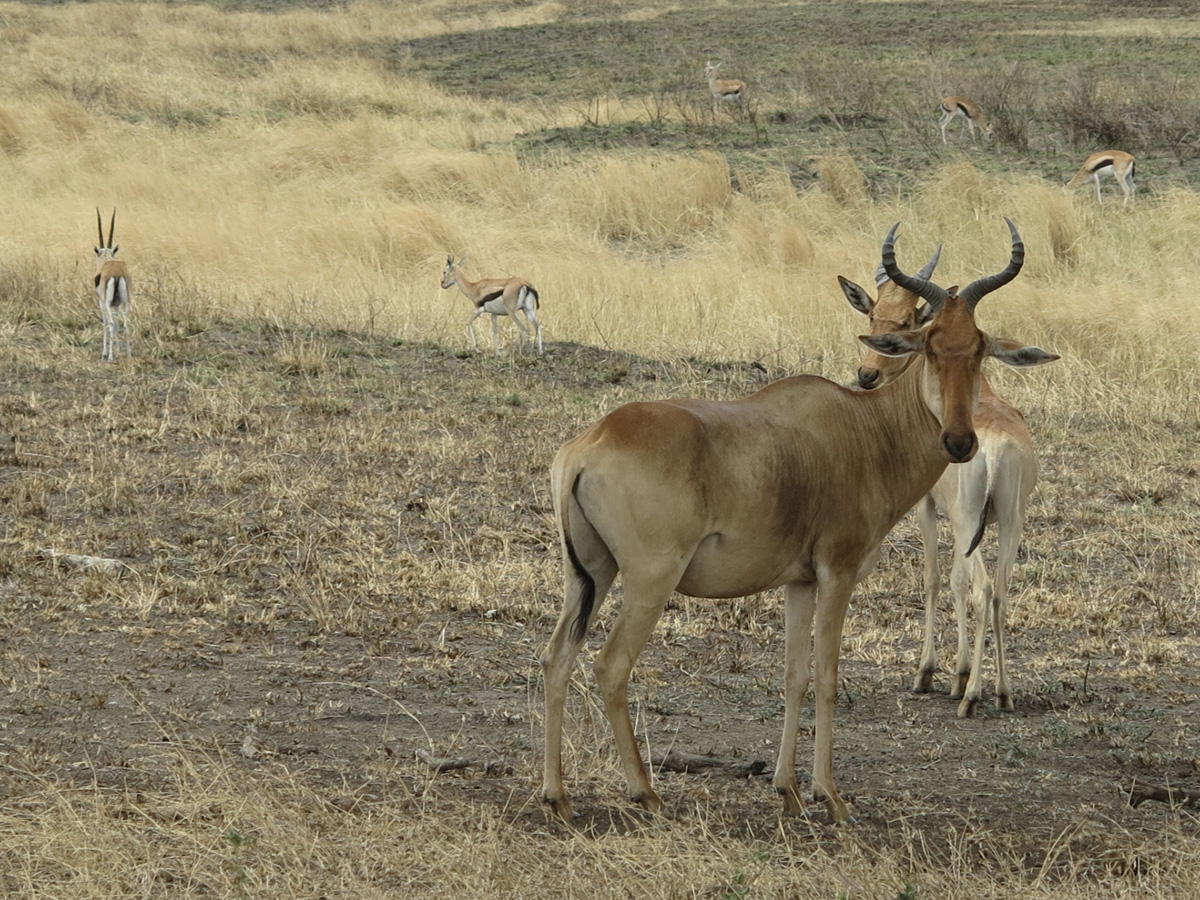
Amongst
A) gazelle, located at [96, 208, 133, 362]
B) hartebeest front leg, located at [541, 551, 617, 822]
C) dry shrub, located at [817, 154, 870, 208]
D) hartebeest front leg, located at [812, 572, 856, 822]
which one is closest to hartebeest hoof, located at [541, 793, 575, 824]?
hartebeest front leg, located at [541, 551, 617, 822]

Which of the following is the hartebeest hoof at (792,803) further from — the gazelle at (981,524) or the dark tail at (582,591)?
the gazelle at (981,524)

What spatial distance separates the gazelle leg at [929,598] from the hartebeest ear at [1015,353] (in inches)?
62.1

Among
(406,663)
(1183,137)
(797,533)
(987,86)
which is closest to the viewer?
(797,533)

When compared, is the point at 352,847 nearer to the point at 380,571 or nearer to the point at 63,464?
the point at 380,571

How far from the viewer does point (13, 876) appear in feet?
14.0

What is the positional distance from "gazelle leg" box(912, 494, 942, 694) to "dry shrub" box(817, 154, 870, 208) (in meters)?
13.0

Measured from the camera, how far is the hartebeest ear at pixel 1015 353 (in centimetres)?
537

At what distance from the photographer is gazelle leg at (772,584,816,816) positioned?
5.16 metres

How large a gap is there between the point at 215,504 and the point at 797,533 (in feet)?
14.3

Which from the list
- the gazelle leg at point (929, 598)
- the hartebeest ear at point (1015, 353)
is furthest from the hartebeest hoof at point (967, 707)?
the hartebeest ear at point (1015, 353)

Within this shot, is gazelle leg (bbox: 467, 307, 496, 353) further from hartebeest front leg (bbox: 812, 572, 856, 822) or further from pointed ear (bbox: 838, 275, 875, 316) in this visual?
hartebeest front leg (bbox: 812, 572, 856, 822)

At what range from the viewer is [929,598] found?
7.00m

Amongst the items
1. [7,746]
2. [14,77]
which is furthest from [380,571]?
[14,77]

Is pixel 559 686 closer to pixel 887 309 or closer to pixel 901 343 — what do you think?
pixel 901 343
